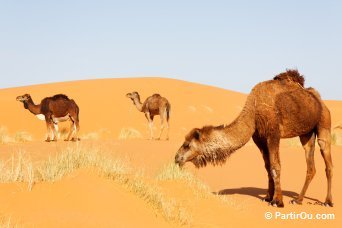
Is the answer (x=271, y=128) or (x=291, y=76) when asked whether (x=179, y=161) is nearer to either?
(x=271, y=128)

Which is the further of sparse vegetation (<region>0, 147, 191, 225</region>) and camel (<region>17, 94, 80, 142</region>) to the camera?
camel (<region>17, 94, 80, 142</region>)

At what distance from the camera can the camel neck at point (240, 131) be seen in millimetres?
9834

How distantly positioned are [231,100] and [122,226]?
45026mm

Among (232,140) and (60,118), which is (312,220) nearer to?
(232,140)

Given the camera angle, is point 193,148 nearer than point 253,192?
Yes

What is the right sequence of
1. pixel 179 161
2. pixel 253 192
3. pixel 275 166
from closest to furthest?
pixel 179 161, pixel 275 166, pixel 253 192

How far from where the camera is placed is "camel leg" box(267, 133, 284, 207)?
10.0m

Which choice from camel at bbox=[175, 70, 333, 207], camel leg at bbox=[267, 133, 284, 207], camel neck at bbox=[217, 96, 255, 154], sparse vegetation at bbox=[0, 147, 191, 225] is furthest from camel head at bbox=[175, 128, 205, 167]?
sparse vegetation at bbox=[0, 147, 191, 225]

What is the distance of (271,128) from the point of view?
394 inches

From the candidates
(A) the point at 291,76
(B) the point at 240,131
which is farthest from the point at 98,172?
(A) the point at 291,76

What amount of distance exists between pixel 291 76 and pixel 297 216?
3125 mm

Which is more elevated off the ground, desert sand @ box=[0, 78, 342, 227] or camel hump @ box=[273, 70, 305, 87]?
camel hump @ box=[273, 70, 305, 87]

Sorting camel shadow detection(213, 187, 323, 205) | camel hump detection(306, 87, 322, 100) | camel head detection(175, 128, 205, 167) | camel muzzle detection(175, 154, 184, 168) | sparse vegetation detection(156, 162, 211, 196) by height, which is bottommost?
camel shadow detection(213, 187, 323, 205)

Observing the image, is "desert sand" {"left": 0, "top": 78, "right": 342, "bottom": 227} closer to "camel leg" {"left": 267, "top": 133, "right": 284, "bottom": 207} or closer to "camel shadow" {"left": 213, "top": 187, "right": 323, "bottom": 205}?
"camel shadow" {"left": 213, "top": 187, "right": 323, "bottom": 205}
